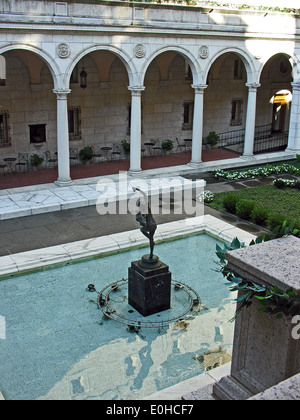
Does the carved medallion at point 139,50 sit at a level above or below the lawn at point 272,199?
above

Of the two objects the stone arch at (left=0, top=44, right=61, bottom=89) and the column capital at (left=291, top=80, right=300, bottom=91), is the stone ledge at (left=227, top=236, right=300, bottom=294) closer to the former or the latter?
the stone arch at (left=0, top=44, right=61, bottom=89)

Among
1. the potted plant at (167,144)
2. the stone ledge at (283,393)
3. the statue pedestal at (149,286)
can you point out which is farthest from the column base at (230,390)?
the potted plant at (167,144)

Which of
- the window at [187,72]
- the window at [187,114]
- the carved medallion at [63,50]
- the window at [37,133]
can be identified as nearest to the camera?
the carved medallion at [63,50]

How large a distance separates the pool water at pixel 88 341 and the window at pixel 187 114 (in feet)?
49.3

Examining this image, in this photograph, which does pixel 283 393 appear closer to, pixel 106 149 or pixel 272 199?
pixel 272 199

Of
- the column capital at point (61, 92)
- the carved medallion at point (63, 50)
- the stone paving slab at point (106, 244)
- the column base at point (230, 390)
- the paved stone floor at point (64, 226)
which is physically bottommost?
the paved stone floor at point (64, 226)

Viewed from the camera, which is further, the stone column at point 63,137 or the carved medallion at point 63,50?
the stone column at point 63,137

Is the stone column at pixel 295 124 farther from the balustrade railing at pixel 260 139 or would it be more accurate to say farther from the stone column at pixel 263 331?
the stone column at pixel 263 331

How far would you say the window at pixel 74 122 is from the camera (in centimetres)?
2293

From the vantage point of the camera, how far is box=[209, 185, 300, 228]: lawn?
17594mm

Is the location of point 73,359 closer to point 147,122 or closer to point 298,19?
point 147,122

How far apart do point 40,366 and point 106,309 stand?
2222 millimetres

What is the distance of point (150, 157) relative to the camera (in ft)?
82.6

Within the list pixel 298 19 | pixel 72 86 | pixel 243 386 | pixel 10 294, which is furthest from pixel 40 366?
pixel 298 19
